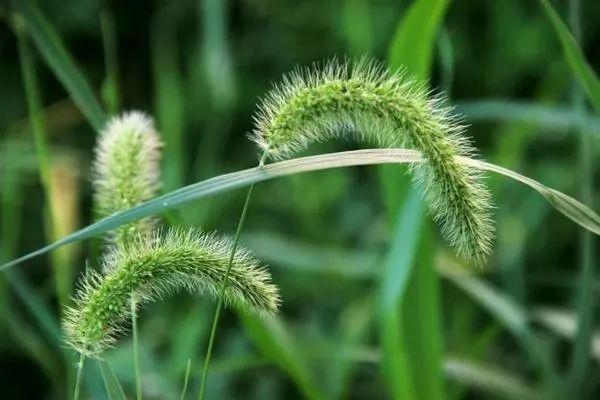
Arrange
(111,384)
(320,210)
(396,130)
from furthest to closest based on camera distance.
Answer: (320,210) → (111,384) → (396,130)

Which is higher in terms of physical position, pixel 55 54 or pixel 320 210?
pixel 320 210

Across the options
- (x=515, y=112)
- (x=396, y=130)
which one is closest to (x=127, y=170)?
(x=396, y=130)

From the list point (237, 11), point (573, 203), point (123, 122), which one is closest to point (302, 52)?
point (237, 11)

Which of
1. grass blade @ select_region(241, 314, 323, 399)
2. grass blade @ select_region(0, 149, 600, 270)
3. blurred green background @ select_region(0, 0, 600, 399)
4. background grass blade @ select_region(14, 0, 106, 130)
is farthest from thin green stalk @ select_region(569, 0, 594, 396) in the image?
background grass blade @ select_region(14, 0, 106, 130)

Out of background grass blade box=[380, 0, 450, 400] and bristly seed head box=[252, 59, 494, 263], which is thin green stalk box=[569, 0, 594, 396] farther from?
bristly seed head box=[252, 59, 494, 263]

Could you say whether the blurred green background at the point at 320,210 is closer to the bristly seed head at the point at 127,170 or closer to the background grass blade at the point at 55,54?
the background grass blade at the point at 55,54

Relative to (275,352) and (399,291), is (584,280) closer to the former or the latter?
(399,291)

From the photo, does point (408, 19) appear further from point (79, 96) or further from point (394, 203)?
point (79, 96)
